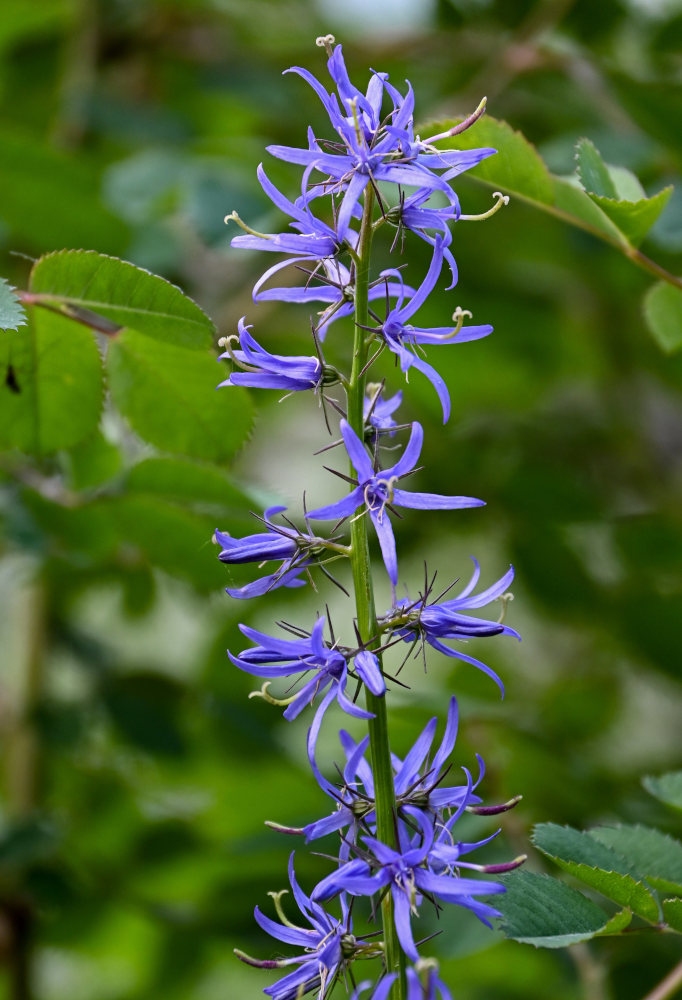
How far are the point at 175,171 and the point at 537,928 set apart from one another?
1080 mm

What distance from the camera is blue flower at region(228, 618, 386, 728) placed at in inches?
21.1

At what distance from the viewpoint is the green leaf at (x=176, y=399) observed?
0.85m

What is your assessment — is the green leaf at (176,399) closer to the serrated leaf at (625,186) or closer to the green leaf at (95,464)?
the green leaf at (95,464)

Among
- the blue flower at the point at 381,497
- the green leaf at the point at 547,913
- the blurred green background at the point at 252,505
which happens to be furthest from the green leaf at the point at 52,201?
the green leaf at the point at 547,913

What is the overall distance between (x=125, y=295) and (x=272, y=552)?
10.0 inches

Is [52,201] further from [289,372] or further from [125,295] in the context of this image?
[289,372]

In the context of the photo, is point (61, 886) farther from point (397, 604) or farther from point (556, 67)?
point (556, 67)

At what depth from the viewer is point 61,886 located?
132 centimetres

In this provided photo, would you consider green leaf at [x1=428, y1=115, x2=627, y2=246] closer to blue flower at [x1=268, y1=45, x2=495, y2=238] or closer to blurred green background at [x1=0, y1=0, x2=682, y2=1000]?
blue flower at [x1=268, y1=45, x2=495, y2=238]

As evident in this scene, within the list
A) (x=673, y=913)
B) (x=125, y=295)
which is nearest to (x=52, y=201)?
(x=125, y=295)

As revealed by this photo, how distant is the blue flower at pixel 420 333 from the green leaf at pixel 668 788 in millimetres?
382

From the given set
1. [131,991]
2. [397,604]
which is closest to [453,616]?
[397,604]

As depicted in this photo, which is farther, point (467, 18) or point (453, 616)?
point (467, 18)

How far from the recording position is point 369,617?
564mm
